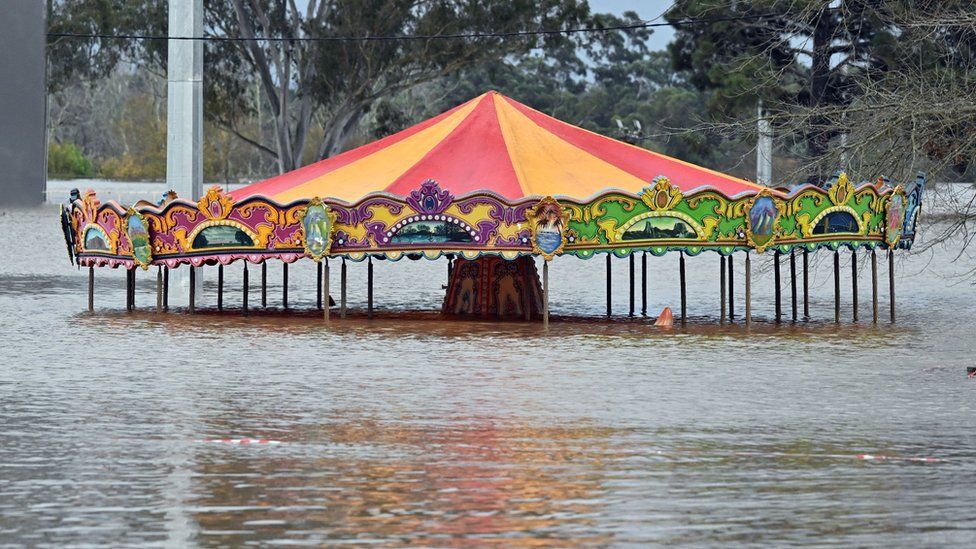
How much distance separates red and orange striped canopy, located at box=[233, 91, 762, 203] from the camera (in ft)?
74.6

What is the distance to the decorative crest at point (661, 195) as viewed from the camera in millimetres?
21594

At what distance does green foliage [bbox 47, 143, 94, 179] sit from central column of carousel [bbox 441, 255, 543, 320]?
233ft

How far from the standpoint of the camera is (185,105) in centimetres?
2653

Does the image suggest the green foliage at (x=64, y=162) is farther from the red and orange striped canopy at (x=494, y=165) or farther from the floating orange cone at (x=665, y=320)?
the floating orange cone at (x=665, y=320)

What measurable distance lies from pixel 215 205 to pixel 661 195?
5.61 metres

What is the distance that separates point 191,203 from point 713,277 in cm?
1630

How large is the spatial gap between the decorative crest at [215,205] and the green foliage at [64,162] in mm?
72064

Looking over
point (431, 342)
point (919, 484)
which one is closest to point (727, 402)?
point (919, 484)

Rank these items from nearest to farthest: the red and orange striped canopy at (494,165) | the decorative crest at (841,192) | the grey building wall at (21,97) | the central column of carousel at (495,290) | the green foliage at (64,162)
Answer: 1. the decorative crest at (841,192)
2. the red and orange striped canopy at (494,165)
3. the central column of carousel at (495,290)
4. the grey building wall at (21,97)
5. the green foliage at (64,162)

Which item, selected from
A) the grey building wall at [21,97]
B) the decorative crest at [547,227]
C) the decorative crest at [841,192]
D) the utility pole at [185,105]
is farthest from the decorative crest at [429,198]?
the grey building wall at [21,97]

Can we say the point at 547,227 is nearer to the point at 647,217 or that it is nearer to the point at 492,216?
the point at 492,216

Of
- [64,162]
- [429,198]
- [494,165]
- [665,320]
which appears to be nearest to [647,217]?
[665,320]

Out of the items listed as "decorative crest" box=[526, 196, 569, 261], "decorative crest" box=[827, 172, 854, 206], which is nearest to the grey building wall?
"decorative crest" box=[526, 196, 569, 261]

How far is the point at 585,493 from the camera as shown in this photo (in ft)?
32.4
